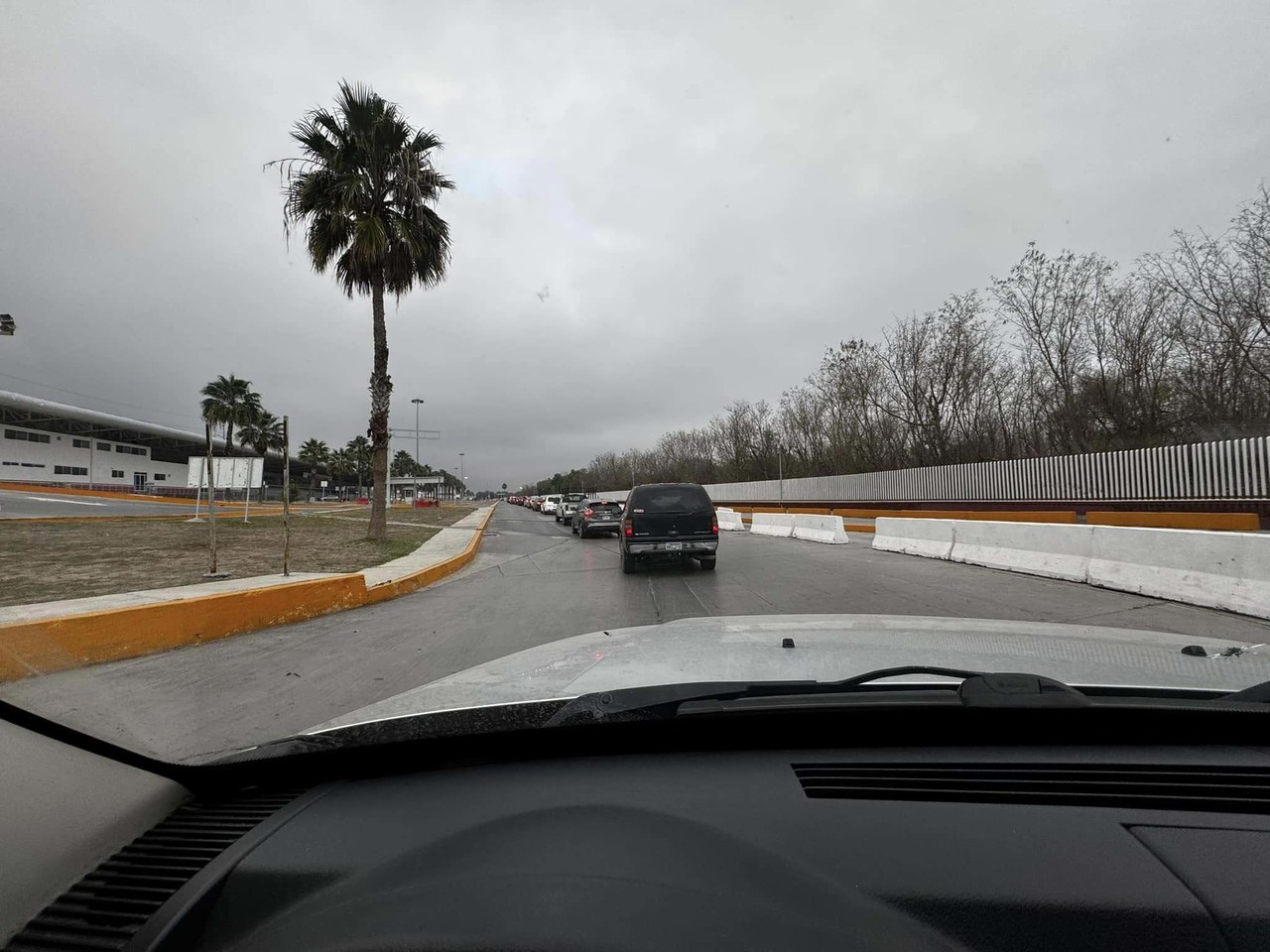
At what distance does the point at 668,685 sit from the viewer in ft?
7.40

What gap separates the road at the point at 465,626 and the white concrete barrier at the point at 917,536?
2.25 ft

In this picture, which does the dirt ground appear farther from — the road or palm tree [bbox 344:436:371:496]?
palm tree [bbox 344:436:371:496]

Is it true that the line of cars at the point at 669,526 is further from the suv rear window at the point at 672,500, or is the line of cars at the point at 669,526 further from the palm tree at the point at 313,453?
the palm tree at the point at 313,453

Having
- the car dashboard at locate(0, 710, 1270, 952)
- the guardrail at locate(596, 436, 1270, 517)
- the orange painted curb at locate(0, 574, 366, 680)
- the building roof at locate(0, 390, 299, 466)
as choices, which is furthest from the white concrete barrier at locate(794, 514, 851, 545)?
the building roof at locate(0, 390, 299, 466)

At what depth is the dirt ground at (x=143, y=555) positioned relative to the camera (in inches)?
360

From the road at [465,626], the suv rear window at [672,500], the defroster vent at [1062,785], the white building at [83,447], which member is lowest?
the road at [465,626]

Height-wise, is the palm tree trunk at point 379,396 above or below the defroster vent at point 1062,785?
above

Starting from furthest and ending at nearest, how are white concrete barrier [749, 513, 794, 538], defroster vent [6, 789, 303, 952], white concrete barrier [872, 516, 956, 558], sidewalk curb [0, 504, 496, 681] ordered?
white concrete barrier [749, 513, 794, 538] < white concrete barrier [872, 516, 956, 558] < sidewalk curb [0, 504, 496, 681] < defroster vent [6, 789, 303, 952]

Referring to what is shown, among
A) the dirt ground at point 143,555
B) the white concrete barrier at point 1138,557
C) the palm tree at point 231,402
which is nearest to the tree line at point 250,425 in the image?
the palm tree at point 231,402

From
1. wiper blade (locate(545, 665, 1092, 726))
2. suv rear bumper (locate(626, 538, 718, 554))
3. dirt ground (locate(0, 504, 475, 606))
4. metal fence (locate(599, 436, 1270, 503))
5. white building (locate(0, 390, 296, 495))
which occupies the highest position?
white building (locate(0, 390, 296, 495))

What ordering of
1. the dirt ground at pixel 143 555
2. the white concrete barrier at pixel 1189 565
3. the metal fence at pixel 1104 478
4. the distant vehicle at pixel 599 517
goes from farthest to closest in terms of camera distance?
the distant vehicle at pixel 599 517 < the metal fence at pixel 1104 478 < the dirt ground at pixel 143 555 < the white concrete barrier at pixel 1189 565

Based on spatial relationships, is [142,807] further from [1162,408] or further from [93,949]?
[1162,408]

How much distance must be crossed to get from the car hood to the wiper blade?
0.42 feet

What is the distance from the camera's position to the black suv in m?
12.6
